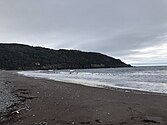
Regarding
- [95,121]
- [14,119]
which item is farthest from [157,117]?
[14,119]

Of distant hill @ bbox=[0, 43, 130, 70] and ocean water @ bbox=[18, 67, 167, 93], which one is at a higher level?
distant hill @ bbox=[0, 43, 130, 70]

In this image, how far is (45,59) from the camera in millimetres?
153750

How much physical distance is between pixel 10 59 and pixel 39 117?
132222 millimetres

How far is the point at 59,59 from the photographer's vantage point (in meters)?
160

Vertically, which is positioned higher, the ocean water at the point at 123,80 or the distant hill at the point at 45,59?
the distant hill at the point at 45,59

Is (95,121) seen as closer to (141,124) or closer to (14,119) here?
(141,124)

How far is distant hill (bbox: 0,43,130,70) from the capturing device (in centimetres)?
13657

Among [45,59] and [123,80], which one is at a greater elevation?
[45,59]

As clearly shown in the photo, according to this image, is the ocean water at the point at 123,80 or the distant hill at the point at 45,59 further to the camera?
the distant hill at the point at 45,59

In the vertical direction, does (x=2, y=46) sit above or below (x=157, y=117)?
above

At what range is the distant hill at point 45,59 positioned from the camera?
137 m

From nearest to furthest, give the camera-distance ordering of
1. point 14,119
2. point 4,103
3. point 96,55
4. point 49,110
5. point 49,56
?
point 14,119
point 49,110
point 4,103
point 49,56
point 96,55

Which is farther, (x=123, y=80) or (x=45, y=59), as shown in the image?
(x=45, y=59)

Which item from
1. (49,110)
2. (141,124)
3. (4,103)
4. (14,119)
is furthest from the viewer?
(4,103)
